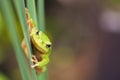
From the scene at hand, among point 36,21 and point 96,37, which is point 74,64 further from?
point 36,21

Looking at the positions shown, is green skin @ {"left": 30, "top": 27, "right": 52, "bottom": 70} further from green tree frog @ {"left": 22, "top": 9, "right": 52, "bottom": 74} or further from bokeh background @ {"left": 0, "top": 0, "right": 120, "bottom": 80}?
bokeh background @ {"left": 0, "top": 0, "right": 120, "bottom": 80}

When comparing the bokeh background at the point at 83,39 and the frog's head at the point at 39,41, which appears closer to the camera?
the frog's head at the point at 39,41

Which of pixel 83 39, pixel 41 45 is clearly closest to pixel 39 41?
pixel 41 45

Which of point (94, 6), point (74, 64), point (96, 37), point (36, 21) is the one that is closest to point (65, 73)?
point (74, 64)

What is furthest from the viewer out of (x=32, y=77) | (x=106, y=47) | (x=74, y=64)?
(x=106, y=47)

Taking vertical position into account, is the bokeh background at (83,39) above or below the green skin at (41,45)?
below

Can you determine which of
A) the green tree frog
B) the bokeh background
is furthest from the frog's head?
the bokeh background

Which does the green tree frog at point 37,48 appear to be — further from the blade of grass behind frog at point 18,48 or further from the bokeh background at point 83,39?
the bokeh background at point 83,39

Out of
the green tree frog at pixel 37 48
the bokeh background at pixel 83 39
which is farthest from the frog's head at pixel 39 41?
the bokeh background at pixel 83 39

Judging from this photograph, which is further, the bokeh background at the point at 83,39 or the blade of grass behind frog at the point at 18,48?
the bokeh background at the point at 83,39
